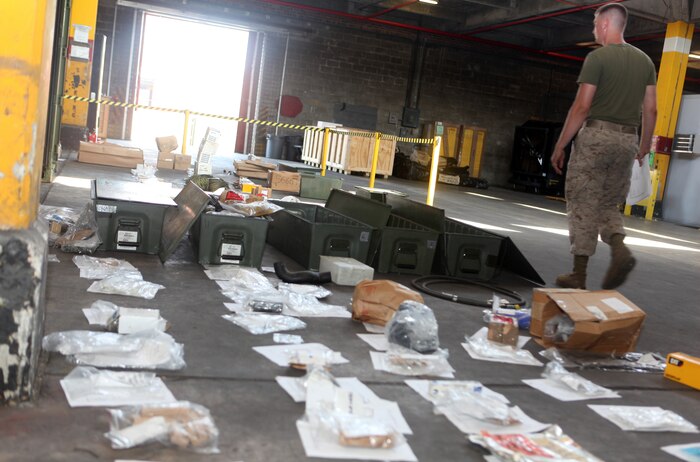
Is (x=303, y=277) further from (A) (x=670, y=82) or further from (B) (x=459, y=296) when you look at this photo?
(A) (x=670, y=82)

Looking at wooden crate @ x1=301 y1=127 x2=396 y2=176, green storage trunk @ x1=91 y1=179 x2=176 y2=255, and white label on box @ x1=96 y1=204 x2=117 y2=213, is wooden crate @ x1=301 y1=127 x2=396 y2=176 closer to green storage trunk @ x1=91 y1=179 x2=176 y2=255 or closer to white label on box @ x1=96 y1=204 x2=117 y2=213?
green storage trunk @ x1=91 y1=179 x2=176 y2=255

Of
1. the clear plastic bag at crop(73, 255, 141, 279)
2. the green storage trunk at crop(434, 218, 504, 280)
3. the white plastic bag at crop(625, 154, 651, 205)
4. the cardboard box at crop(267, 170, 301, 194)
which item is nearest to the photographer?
the clear plastic bag at crop(73, 255, 141, 279)

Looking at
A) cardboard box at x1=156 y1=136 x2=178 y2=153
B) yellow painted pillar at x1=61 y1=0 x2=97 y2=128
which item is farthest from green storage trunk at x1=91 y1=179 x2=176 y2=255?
yellow painted pillar at x1=61 y1=0 x2=97 y2=128

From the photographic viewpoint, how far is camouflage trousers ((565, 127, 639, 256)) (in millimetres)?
4695

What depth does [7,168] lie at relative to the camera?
2.10 m

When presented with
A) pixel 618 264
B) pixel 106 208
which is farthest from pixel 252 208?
pixel 618 264

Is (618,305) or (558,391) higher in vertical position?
(618,305)

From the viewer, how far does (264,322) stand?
3.33m

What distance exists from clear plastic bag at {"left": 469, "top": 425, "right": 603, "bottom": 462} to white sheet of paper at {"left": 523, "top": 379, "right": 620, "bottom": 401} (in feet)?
1.90

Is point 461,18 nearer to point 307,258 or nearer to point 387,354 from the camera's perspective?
point 307,258

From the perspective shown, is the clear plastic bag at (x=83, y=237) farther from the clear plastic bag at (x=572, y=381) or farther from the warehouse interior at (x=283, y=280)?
the clear plastic bag at (x=572, y=381)

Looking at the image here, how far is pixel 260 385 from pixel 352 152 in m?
14.3

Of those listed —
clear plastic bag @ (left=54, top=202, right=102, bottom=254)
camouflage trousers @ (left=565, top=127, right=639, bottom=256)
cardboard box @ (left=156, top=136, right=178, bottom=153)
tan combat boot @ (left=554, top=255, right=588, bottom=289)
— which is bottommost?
clear plastic bag @ (left=54, top=202, right=102, bottom=254)

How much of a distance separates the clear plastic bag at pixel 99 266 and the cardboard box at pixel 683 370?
2.87m
